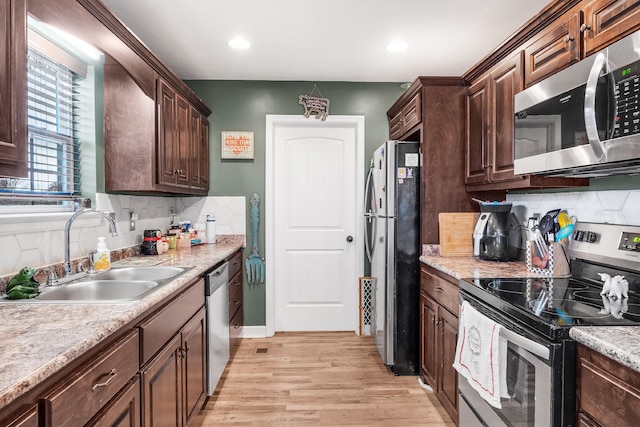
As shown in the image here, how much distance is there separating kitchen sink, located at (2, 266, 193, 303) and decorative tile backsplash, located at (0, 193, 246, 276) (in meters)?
0.18

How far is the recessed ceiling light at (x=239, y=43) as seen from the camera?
2711 millimetres

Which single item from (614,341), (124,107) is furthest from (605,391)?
(124,107)

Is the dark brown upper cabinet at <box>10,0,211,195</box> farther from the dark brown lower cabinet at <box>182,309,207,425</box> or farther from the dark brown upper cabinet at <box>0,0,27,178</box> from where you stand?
the dark brown lower cabinet at <box>182,309,207,425</box>

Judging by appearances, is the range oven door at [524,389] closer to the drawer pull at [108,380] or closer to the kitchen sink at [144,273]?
the drawer pull at [108,380]

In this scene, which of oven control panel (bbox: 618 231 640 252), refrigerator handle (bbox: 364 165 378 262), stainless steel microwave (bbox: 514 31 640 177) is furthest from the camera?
refrigerator handle (bbox: 364 165 378 262)

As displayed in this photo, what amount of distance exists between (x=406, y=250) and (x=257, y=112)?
6.44ft

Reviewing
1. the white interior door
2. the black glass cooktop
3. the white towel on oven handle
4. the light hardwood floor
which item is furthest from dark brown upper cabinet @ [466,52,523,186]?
the light hardwood floor

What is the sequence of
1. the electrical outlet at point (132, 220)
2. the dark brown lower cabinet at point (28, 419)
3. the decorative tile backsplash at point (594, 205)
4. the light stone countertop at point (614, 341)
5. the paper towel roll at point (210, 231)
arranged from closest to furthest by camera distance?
the dark brown lower cabinet at point (28, 419)
the light stone countertop at point (614, 341)
the decorative tile backsplash at point (594, 205)
the electrical outlet at point (132, 220)
the paper towel roll at point (210, 231)

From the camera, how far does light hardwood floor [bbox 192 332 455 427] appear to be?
89.0 inches

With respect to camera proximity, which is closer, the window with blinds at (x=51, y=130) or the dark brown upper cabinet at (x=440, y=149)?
the window with blinds at (x=51, y=130)

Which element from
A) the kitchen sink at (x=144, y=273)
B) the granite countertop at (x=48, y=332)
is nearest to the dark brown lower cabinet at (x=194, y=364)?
the kitchen sink at (x=144, y=273)

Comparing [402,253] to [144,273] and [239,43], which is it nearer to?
[144,273]

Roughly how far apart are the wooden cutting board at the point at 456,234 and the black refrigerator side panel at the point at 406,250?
0.21 metres

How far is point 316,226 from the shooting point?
3.74 metres
